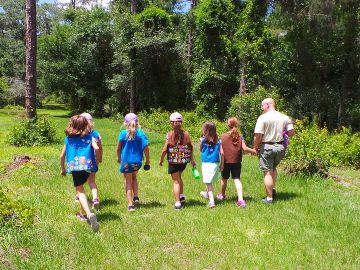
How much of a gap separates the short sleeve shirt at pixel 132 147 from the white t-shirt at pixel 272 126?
2239mm

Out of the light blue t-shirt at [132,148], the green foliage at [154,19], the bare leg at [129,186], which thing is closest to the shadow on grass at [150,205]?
the bare leg at [129,186]

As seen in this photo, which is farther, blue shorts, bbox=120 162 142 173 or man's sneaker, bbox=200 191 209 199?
man's sneaker, bbox=200 191 209 199

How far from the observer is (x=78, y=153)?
23.4 ft

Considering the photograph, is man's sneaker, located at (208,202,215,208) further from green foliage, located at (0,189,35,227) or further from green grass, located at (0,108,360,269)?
green foliage, located at (0,189,35,227)

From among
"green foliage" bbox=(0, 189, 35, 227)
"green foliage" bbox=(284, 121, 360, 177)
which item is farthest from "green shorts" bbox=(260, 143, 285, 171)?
"green foliage" bbox=(0, 189, 35, 227)

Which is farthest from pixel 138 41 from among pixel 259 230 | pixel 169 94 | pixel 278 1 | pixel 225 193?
pixel 259 230

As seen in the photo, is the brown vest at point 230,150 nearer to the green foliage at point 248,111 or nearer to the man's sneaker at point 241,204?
the man's sneaker at point 241,204

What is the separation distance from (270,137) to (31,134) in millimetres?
11945

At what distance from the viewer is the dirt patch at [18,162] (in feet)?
38.1

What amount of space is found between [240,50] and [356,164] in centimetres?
1347

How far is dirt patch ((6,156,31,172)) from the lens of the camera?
1160cm

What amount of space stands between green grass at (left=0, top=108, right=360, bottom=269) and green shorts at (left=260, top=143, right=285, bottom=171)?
29.5 inches

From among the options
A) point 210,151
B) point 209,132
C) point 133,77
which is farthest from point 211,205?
point 133,77

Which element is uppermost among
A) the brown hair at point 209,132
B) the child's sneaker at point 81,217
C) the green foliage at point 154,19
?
the green foliage at point 154,19
